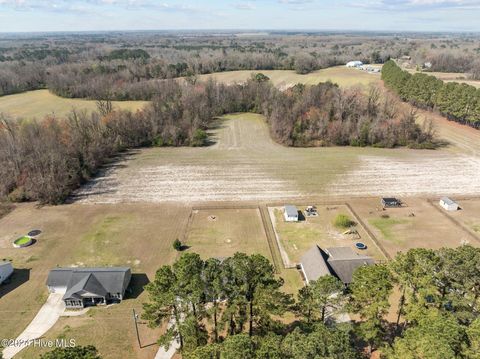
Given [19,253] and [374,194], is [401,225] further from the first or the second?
[19,253]

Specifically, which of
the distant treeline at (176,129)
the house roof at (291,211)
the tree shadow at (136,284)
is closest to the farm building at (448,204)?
the house roof at (291,211)

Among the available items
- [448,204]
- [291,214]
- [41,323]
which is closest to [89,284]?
[41,323]

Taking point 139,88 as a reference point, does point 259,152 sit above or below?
below

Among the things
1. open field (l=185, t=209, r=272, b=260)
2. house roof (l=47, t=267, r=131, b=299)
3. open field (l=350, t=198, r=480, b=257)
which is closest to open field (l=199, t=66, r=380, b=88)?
open field (l=350, t=198, r=480, b=257)

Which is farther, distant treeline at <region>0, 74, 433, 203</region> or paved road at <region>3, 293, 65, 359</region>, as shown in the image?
distant treeline at <region>0, 74, 433, 203</region>

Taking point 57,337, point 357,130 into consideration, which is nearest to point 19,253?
point 57,337

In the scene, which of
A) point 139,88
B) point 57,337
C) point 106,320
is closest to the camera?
point 57,337

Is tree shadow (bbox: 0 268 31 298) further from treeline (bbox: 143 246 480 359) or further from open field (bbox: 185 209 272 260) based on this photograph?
treeline (bbox: 143 246 480 359)
